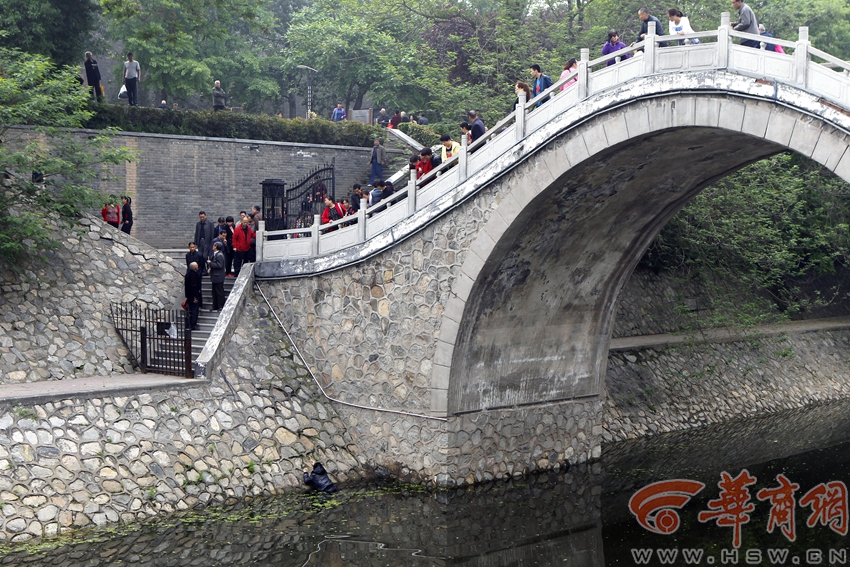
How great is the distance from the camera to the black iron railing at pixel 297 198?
21062 millimetres

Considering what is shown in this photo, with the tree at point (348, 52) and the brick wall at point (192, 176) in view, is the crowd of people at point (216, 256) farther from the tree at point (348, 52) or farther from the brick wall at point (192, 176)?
the tree at point (348, 52)

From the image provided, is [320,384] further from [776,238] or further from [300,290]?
[776,238]

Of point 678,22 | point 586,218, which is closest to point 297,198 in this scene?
point 586,218

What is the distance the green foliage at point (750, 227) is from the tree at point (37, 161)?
12817mm

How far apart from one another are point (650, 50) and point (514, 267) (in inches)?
168

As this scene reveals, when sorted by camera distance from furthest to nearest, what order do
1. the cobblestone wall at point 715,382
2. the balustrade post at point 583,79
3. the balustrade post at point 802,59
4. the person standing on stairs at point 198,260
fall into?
the cobblestone wall at point 715,382 < the person standing on stairs at point 198,260 < the balustrade post at point 583,79 < the balustrade post at point 802,59

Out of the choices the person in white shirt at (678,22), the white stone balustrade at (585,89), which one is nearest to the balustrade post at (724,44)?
the white stone balustrade at (585,89)

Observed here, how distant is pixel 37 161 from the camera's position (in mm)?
16031

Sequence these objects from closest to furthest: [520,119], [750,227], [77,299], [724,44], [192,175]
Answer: [724,44]
[520,119]
[77,299]
[192,175]
[750,227]

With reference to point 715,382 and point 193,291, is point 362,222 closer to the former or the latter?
point 193,291

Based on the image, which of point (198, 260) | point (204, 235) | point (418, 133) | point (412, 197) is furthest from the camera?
point (418, 133)

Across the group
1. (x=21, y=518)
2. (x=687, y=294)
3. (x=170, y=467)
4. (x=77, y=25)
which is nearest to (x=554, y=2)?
(x=687, y=294)

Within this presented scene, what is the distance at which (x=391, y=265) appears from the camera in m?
16.1

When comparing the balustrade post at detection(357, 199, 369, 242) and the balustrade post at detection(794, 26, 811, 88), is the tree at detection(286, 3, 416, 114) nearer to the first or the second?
the balustrade post at detection(357, 199, 369, 242)
